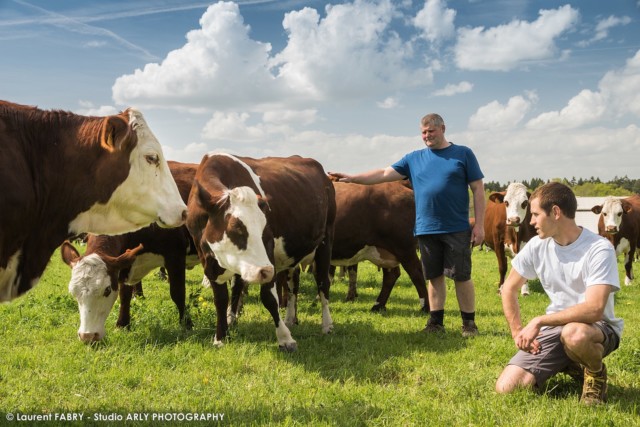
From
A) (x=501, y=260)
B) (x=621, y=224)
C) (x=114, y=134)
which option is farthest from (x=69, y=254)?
(x=621, y=224)

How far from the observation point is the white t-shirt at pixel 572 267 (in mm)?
4090

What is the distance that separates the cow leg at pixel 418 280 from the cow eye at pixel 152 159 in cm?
590

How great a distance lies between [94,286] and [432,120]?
14.8ft

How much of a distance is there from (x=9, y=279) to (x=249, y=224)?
220 centimetres

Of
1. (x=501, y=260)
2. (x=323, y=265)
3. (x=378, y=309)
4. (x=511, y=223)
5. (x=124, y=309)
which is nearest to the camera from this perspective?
(x=124, y=309)

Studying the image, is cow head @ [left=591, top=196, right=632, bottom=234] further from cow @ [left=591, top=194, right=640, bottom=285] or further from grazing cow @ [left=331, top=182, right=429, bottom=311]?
grazing cow @ [left=331, top=182, right=429, bottom=311]

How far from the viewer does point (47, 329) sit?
7.05 metres

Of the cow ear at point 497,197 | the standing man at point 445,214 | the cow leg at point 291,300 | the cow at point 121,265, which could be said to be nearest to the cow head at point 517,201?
the cow ear at point 497,197

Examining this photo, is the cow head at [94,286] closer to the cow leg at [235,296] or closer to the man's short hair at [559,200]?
the cow leg at [235,296]

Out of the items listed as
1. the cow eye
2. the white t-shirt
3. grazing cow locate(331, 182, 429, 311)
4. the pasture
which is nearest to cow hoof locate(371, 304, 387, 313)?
grazing cow locate(331, 182, 429, 311)

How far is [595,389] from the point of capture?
13.8 feet

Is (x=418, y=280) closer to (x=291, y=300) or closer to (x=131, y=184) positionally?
(x=291, y=300)

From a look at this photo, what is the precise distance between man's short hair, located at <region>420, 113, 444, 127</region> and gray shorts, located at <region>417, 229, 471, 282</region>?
1412 mm

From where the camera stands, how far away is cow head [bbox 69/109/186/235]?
13.2 feet
